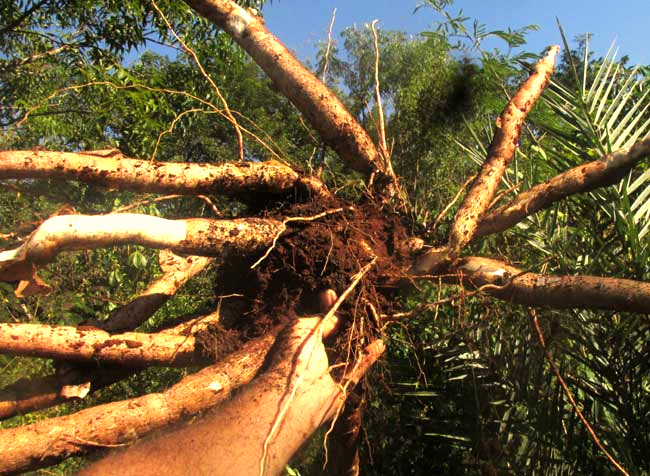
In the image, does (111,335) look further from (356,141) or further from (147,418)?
(356,141)

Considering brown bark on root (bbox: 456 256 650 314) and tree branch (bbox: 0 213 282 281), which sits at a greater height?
tree branch (bbox: 0 213 282 281)

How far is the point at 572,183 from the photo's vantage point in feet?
6.93

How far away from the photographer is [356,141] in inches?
92.9

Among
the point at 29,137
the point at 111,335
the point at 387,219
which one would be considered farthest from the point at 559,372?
the point at 29,137

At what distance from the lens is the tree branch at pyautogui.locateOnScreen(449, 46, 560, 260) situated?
2.20 m

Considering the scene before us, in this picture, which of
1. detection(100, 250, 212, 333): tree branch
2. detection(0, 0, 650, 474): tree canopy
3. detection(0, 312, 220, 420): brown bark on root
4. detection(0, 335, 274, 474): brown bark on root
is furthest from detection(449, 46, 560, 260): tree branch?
detection(100, 250, 212, 333): tree branch

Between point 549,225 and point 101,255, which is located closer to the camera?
point 549,225

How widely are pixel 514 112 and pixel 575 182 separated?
1.72 ft

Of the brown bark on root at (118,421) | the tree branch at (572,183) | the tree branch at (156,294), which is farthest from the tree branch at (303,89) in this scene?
the brown bark on root at (118,421)

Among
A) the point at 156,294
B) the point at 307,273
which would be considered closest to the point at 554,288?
the point at 307,273

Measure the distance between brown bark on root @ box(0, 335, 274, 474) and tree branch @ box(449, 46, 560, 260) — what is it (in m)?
0.96

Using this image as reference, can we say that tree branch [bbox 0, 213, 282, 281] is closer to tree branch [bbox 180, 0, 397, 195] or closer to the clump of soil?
the clump of soil

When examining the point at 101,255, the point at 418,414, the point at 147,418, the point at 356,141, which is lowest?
the point at 418,414

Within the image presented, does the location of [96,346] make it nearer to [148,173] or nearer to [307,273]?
[148,173]
